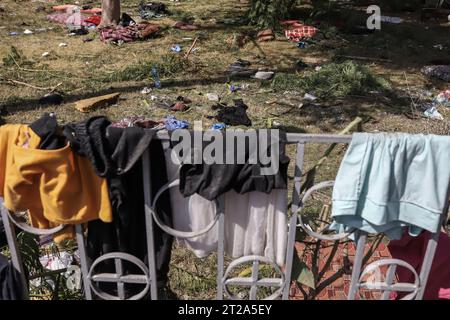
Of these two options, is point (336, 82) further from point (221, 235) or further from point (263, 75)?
point (221, 235)

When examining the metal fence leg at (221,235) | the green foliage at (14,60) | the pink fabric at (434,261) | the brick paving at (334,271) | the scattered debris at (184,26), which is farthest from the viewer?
the scattered debris at (184,26)

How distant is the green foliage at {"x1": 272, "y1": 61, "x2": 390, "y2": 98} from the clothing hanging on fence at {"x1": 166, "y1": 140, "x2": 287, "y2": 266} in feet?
17.6

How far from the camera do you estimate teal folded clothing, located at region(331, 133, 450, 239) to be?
1.88 m

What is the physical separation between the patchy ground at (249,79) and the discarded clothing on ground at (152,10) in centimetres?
31

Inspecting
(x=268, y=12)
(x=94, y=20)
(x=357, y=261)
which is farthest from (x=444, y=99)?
(x=94, y=20)

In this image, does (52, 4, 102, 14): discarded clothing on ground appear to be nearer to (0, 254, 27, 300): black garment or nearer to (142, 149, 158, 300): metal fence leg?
(0, 254, 27, 300): black garment

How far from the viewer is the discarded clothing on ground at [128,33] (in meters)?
9.57

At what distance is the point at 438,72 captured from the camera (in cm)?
805

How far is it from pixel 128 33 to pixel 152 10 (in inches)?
85.9

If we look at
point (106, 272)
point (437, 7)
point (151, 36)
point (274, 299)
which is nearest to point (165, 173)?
point (106, 272)

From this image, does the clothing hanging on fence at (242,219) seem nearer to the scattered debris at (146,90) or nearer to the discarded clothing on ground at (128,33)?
the scattered debris at (146,90)

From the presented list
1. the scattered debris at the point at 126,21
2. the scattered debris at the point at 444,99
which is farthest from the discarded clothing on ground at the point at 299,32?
the scattered debris at the point at 444,99
